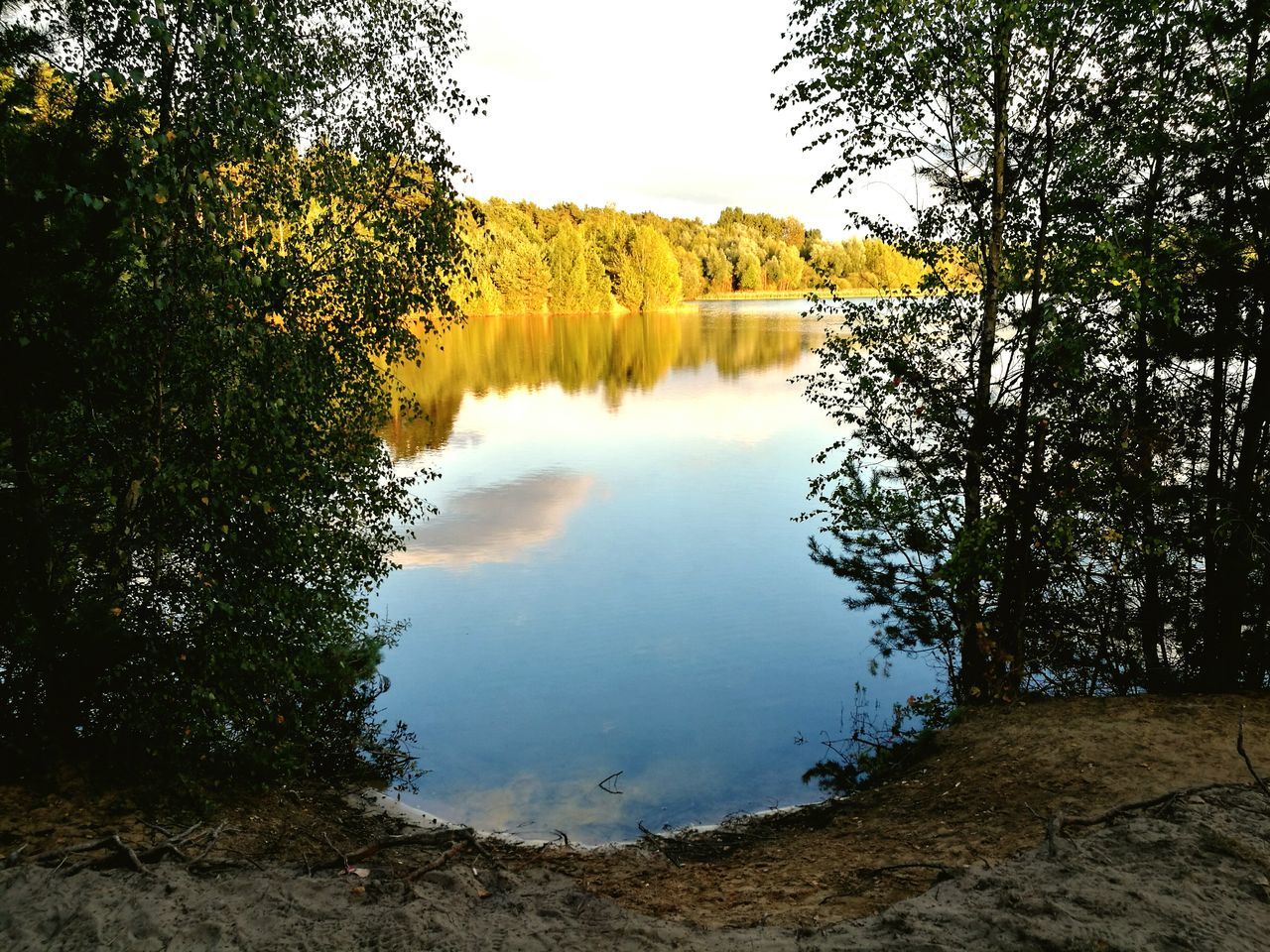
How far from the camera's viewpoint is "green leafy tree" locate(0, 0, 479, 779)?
5.56m

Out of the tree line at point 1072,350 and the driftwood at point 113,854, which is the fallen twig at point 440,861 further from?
the tree line at point 1072,350

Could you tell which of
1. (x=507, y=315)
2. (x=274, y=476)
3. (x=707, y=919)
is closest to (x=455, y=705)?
(x=274, y=476)

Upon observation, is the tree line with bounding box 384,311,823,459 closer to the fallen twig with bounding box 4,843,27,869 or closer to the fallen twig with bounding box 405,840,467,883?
the fallen twig with bounding box 405,840,467,883

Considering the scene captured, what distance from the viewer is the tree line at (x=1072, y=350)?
9188 millimetres

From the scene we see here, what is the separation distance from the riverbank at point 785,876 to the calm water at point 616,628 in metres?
2.27

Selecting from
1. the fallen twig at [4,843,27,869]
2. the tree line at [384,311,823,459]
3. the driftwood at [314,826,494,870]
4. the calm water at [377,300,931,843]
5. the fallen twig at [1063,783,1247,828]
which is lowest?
the calm water at [377,300,931,843]

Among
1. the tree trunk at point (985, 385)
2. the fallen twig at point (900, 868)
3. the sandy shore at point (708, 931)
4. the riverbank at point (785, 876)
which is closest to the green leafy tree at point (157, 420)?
the riverbank at point (785, 876)

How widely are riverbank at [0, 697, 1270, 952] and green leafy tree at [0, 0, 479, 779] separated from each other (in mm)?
958

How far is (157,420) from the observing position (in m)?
6.94

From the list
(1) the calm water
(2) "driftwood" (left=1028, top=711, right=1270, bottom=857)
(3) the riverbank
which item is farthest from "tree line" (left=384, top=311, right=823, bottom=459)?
(2) "driftwood" (left=1028, top=711, right=1270, bottom=857)

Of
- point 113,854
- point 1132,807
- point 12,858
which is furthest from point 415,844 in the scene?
point 1132,807

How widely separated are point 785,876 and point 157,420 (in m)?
6.43

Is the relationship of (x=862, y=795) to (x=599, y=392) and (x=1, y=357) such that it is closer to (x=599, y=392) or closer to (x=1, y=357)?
(x=1, y=357)

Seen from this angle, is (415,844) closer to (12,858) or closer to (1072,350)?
(12,858)
